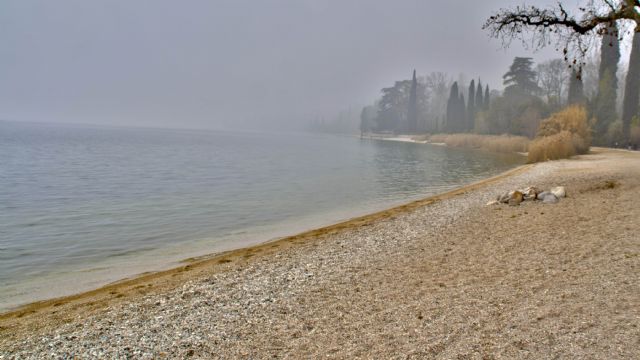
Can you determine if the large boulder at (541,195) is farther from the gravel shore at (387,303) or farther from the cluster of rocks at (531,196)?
the gravel shore at (387,303)

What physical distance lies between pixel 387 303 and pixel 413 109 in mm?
119367

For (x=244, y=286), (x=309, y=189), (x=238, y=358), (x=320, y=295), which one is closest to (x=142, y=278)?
(x=244, y=286)

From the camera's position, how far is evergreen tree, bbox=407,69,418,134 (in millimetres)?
119938

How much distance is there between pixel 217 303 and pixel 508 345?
15.8 ft

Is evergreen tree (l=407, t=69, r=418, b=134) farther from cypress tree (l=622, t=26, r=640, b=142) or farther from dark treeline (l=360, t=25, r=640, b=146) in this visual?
cypress tree (l=622, t=26, r=640, b=142)

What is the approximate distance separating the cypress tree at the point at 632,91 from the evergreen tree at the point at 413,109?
73.6m

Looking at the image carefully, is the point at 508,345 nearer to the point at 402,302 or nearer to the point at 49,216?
the point at 402,302

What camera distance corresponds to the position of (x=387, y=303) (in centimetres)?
687

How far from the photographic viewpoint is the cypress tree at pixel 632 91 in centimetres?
4553

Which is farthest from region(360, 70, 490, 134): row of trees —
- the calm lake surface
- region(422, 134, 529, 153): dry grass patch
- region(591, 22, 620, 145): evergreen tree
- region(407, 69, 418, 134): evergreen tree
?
the calm lake surface

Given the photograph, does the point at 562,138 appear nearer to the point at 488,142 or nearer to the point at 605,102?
the point at 605,102

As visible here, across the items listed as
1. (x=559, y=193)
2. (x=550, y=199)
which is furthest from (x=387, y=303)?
(x=559, y=193)

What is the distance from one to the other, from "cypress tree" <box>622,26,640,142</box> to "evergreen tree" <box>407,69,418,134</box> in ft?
241

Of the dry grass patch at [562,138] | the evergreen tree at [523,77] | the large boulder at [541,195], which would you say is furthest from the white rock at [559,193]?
the evergreen tree at [523,77]
